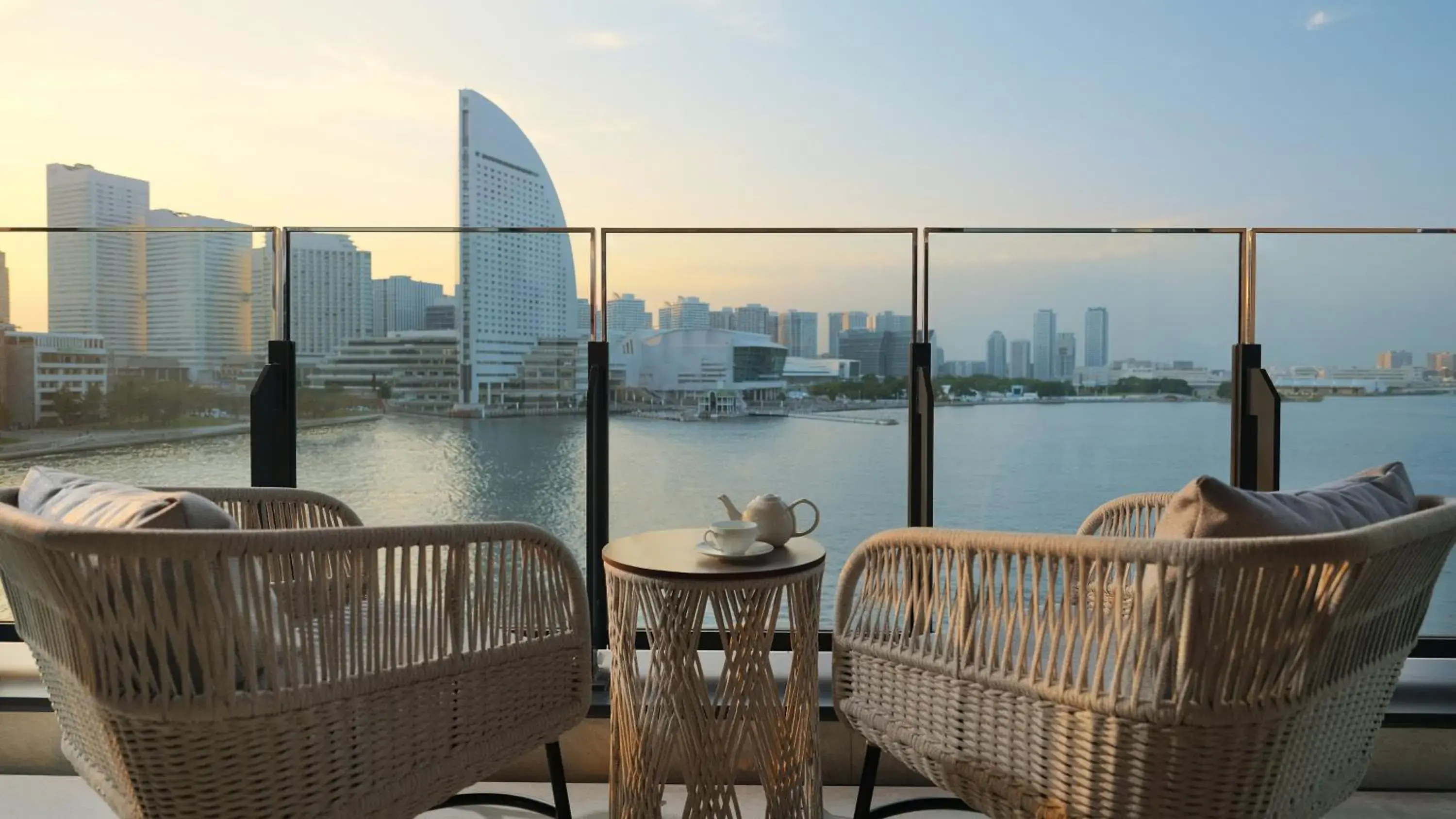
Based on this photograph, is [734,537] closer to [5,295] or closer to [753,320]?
[753,320]

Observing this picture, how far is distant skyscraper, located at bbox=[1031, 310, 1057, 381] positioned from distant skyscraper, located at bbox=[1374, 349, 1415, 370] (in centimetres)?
84

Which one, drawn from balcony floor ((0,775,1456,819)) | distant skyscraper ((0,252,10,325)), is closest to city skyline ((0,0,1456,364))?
distant skyscraper ((0,252,10,325))

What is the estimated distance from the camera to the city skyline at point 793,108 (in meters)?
4.02

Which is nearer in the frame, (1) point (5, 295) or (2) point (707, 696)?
(2) point (707, 696)

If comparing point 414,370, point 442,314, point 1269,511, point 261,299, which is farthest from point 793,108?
point 1269,511

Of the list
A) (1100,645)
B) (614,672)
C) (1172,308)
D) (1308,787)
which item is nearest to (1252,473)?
(1172,308)

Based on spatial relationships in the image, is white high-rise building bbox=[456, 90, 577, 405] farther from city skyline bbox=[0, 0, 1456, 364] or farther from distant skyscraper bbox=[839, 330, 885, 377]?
city skyline bbox=[0, 0, 1456, 364]

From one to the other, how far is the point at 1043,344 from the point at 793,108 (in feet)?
8.42

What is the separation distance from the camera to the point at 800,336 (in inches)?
98.5

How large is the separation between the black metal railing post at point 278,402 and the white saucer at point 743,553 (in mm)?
1176

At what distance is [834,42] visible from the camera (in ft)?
13.4

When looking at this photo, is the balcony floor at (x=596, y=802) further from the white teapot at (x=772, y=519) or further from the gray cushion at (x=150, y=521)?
the gray cushion at (x=150, y=521)

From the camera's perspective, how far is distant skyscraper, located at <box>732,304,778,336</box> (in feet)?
8.16

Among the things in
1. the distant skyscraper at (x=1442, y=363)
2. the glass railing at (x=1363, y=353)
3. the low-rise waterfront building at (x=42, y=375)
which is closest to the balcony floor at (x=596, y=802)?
the glass railing at (x=1363, y=353)
